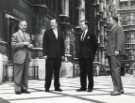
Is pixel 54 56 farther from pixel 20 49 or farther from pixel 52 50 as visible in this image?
pixel 20 49

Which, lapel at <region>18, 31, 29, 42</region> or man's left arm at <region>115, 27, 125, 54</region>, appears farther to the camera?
lapel at <region>18, 31, 29, 42</region>

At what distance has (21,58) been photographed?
8.77 metres

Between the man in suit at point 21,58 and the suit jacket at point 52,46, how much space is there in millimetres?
656

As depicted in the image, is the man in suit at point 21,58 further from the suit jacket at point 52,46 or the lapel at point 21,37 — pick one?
the suit jacket at point 52,46

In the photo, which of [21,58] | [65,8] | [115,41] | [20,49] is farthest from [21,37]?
[65,8]

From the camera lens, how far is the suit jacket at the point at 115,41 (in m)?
8.24

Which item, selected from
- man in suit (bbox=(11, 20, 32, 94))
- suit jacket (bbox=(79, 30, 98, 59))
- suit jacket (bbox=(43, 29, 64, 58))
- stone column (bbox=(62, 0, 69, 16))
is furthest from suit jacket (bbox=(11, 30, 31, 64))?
stone column (bbox=(62, 0, 69, 16))

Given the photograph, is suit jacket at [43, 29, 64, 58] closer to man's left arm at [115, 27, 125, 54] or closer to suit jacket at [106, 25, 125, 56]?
suit jacket at [106, 25, 125, 56]

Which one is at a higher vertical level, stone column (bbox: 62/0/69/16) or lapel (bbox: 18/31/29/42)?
stone column (bbox: 62/0/69/16)

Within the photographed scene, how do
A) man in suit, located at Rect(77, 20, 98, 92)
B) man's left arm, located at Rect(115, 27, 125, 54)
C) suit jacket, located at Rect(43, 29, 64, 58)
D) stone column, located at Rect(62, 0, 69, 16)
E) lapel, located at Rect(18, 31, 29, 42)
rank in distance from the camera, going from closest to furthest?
man's left arm, located at Rect(115, 27, 125, 54), lapel, located at Rect(18, 31, 29, 42), man in suit, located at Rect(77, 20, 98, 92), suit jacket, located at Rect(43, 29, 64, 58), stone column, located at Rect(62, 0, 69, 16)

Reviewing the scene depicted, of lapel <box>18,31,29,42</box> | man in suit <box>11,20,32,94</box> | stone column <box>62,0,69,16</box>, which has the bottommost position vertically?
man in suit <box>11,20,32,94</box>

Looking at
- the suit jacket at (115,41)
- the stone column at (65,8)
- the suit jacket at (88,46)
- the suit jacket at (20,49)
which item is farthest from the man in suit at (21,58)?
the stone column at (65,8)

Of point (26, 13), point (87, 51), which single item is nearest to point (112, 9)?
point (26, 13)

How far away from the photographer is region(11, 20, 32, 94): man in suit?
28.7ft
